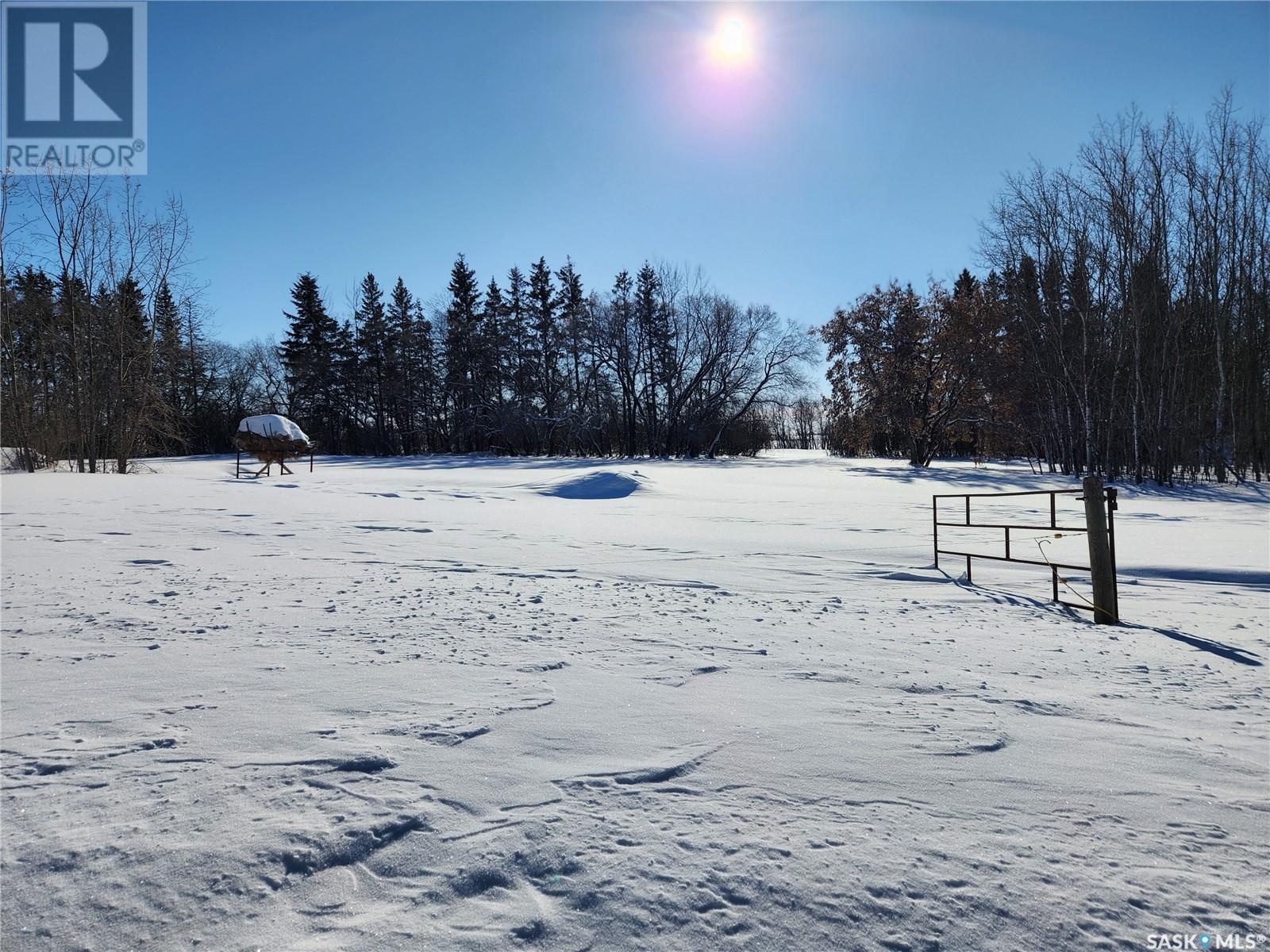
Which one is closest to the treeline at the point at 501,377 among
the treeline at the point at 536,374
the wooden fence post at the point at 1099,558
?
the treeline at the point at 536,374

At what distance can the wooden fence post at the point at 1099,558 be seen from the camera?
5469 millimetres

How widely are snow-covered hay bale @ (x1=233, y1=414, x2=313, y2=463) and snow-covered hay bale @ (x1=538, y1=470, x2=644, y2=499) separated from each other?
10.8 m

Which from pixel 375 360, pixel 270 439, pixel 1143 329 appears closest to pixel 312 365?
pixel 375 360

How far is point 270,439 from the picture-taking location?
22.0 m

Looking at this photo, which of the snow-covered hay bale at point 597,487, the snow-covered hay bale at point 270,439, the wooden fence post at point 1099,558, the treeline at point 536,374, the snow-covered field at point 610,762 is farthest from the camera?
the treeline at point 536,374

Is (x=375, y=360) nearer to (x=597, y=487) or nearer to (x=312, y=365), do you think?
(x=312, y=365)

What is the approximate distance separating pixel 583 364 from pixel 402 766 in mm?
40696

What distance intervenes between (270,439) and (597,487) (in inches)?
502

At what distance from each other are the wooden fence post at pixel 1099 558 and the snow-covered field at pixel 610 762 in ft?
1.10

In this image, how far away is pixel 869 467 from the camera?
28562 mm

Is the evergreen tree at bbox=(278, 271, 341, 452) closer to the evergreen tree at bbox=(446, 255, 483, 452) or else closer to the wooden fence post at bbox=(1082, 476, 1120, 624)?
the evergreen tree at bbox=(446, 255, 483, 452)

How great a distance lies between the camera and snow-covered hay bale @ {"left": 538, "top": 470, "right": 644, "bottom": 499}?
16922 mm

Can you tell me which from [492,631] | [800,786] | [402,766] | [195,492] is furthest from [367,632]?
[195,492]

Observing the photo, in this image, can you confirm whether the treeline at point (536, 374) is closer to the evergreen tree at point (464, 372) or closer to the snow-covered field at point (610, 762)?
the evergreen tree at point (464, 372)
